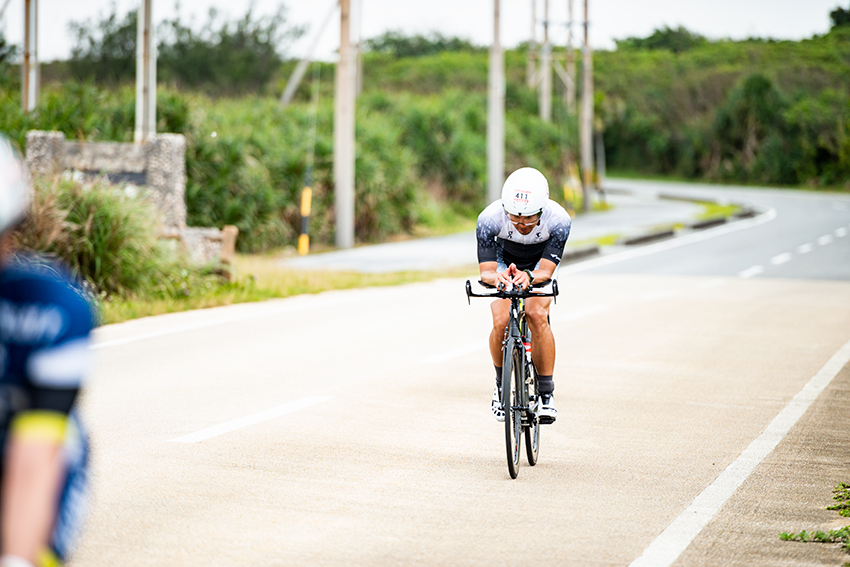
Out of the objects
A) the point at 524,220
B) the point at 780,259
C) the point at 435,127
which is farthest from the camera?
the point at 435,127

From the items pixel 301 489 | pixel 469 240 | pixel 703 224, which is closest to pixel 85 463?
pixel 301 489

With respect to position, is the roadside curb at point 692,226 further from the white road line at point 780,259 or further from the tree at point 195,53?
the tree at point 195,53

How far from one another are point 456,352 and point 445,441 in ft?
12.4

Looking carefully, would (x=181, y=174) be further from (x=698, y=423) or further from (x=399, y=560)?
(x=399, y=560)

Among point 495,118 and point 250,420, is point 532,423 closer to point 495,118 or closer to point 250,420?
point 250,420

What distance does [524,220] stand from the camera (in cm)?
660

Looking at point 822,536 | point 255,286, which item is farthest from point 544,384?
point 255,286

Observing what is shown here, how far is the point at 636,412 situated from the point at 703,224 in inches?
972

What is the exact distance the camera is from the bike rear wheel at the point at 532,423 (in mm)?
6516

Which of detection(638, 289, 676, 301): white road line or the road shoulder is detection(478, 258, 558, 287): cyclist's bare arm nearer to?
the road shoulder

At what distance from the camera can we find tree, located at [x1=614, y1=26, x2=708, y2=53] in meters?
114

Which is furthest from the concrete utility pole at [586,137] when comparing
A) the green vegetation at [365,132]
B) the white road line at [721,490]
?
the white road line at [721,490]

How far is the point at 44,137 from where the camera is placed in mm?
17281

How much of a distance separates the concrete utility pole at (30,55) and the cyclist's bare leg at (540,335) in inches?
577
